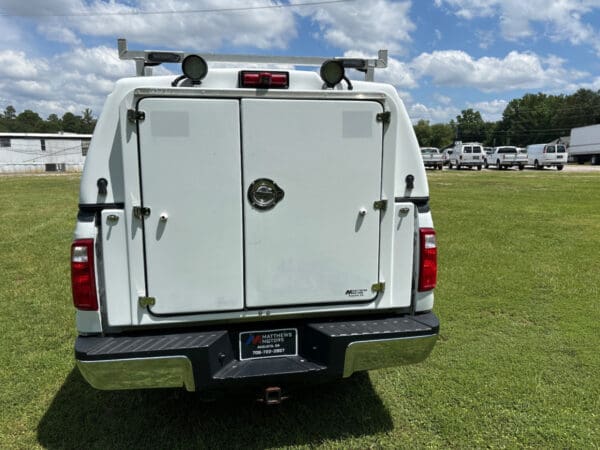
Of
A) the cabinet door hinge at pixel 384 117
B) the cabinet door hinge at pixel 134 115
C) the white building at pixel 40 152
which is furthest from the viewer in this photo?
the white building at pixel 40 152

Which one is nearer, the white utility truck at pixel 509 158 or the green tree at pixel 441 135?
the white utility truck at pixel 509 158

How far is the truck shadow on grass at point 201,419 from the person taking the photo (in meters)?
3.07

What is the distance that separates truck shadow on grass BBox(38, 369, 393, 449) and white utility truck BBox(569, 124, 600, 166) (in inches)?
2413

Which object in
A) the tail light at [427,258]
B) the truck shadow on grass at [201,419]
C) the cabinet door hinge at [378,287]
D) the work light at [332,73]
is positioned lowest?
the truck shadow on grass at [201,419]

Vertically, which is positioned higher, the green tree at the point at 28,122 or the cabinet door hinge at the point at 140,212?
the green tree at the point at 28,122

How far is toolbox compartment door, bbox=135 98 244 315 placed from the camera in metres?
2.48

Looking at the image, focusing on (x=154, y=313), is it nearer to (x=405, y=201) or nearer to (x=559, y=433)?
(x=405, y=201)

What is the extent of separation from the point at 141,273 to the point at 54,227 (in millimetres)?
9878

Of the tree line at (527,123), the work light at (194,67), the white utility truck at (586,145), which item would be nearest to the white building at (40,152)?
the work light at (194,67)

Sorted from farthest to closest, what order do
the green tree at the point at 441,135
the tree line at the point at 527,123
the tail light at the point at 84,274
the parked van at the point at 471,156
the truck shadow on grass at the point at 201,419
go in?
the green tree at the point at 441,135
the tree line at the point at 527,123
the parked van at the point at 471,156
the truck shadow on grass at the point at 201,419
the tail light at the point at 84,274

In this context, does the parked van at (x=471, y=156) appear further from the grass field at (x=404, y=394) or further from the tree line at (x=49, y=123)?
the tree line at (x=49, y=123)

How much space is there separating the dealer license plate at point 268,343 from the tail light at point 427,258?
0.89 metres

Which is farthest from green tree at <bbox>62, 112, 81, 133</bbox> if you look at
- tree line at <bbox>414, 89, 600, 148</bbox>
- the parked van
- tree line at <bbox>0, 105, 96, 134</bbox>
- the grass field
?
the grass field

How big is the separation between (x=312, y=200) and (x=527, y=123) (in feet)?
417
